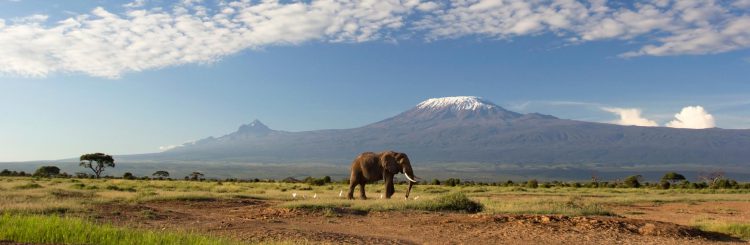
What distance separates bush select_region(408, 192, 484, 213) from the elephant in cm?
438

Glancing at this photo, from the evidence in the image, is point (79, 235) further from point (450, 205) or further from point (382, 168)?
point (382, 168)

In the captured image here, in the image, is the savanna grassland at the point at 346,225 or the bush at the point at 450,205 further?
the bush at the point at 450,205

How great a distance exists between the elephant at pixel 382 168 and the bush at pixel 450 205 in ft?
14.4

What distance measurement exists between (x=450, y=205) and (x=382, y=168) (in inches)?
241

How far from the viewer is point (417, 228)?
1498 centimetres

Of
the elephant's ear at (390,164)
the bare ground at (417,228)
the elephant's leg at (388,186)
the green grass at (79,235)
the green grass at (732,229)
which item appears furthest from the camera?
the elephant's ear at (390,164)

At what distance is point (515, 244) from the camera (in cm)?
1278

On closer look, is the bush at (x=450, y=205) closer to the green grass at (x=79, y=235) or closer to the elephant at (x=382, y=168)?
the elephant at (x=382, y=168)

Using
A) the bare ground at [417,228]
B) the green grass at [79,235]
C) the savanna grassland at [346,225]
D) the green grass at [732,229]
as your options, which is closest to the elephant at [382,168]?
the savanna grassland at [346,225]

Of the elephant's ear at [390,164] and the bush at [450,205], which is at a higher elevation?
the elephant's ear at [390,164]

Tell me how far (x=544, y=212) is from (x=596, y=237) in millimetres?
5566

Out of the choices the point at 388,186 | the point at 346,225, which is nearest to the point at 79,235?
the point at 346,225

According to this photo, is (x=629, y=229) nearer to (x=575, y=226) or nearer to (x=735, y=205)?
(x=575, y=226)

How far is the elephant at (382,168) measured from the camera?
2500 cm
